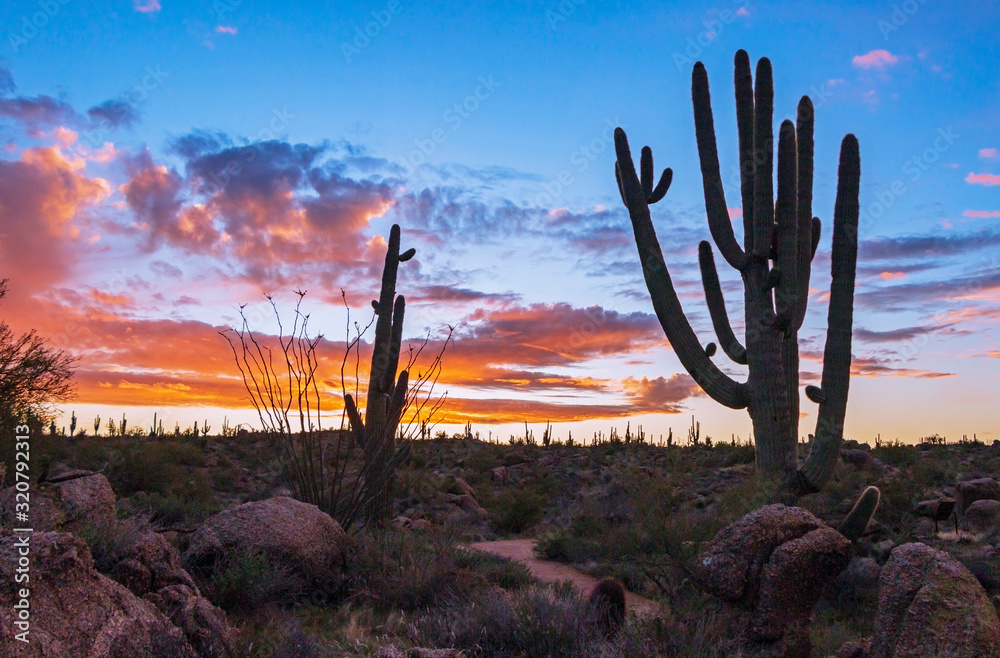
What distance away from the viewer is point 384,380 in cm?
1434

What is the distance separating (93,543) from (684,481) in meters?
15.8

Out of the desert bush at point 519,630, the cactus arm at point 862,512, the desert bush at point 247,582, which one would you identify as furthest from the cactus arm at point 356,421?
the cactus arm at point 862,512

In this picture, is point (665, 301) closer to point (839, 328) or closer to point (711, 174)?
point (711, 174)

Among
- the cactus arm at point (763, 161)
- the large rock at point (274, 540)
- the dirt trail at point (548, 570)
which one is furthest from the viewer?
the cactus arm at point (763, 161)

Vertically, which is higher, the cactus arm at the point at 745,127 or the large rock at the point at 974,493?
the cactus arm at the point at 745,127

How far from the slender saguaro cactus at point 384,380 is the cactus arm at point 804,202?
758cm

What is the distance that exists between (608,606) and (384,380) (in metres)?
9.10

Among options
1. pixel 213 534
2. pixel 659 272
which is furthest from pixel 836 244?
pixel 213 534

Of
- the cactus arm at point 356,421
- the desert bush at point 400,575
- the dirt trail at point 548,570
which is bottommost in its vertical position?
the dirt trail at point 548,570

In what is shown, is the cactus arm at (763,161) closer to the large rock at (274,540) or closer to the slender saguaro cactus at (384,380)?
the slender saguaro cactus at (384,380)

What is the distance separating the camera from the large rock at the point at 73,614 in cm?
382

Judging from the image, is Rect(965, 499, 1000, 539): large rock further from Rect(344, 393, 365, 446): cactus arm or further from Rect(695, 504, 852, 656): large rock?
Rect(344, 393, 365, 446): cactus arm

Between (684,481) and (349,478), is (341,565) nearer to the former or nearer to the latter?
(349,478)

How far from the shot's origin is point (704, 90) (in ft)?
48.3
